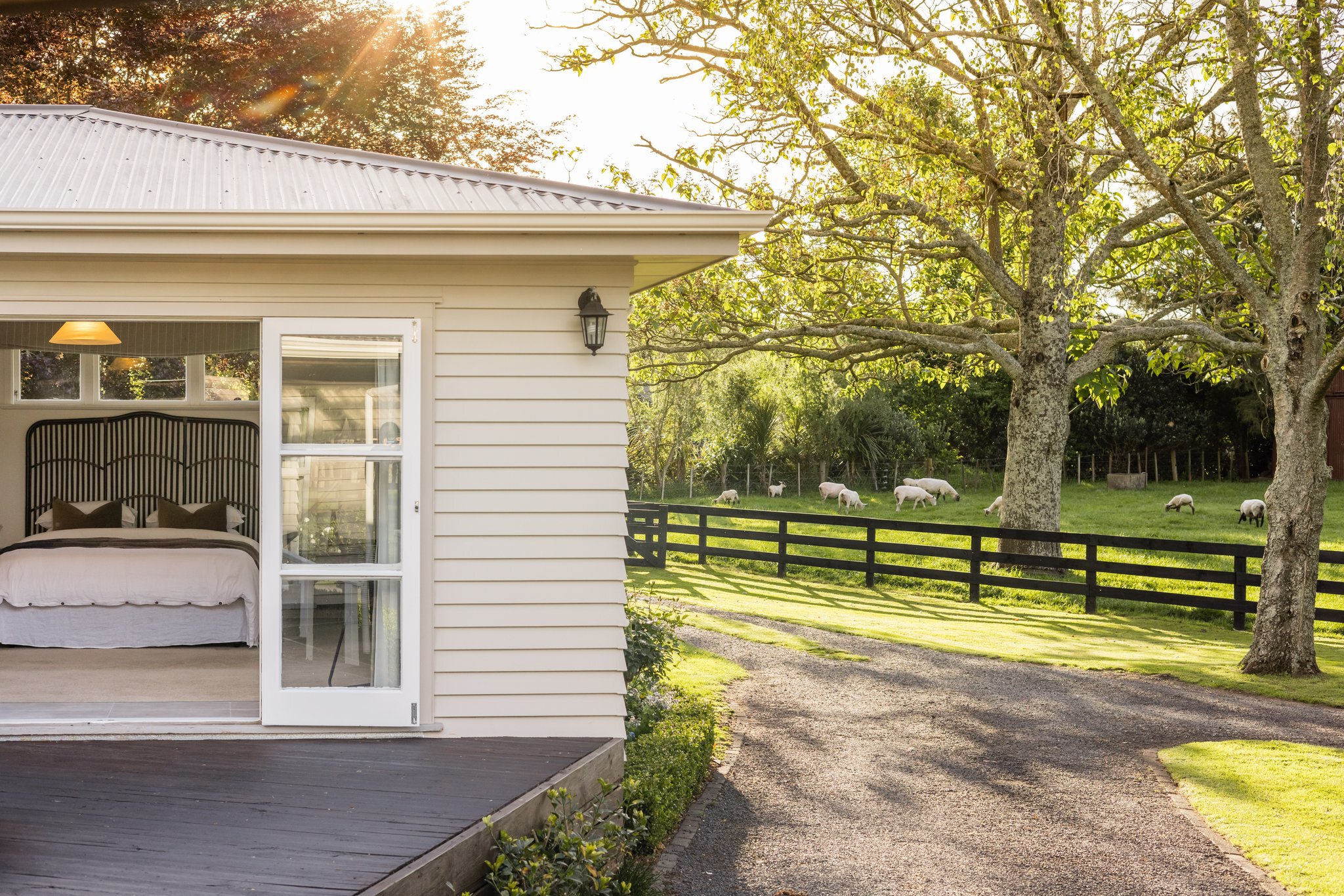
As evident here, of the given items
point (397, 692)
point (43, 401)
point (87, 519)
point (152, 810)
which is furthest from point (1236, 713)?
point (43, 401)

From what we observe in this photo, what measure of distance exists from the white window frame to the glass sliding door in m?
4.40

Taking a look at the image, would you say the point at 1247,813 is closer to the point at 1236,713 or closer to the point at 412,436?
the point at 1236,713

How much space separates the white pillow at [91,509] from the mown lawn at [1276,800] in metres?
7.77

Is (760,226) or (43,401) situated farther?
(43,401)

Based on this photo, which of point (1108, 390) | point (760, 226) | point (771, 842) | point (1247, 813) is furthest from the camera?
point (1108, 390)

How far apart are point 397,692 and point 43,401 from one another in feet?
18.4

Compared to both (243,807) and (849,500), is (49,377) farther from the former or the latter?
(849,500)

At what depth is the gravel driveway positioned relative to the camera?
512 cm

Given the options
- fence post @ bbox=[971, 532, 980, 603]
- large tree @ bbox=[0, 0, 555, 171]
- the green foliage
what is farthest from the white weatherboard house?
large tree @ bbox=[0, 0, 555, 171]

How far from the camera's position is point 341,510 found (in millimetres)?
4895

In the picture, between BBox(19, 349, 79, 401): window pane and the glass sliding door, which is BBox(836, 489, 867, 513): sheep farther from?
the glass sliding door

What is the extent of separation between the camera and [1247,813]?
19.7ft

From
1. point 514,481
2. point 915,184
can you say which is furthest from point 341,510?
point 915,184

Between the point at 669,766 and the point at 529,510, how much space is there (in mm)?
1590
